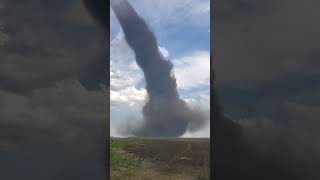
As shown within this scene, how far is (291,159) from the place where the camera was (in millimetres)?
7371

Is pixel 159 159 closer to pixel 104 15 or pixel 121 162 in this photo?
pixel 121 162

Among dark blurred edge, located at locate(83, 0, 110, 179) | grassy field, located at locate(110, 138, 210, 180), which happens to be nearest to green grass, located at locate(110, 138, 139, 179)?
grassy field, located at locate(110, 138, 210, 180)

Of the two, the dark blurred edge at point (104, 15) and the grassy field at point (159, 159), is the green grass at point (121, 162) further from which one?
the dark blurred edge at point (104, 15)

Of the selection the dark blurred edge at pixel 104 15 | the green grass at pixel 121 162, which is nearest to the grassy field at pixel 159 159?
the green grass at pixel 121 162

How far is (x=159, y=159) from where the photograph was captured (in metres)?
13.5

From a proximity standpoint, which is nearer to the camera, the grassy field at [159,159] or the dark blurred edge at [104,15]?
the dark blurred edge at [104,15]

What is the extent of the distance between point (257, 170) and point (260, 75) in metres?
1.69

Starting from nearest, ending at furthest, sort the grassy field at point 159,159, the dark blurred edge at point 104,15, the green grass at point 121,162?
the dark blurred edge at point 104,15 < the grassy field at point 159,159 < the green grass at point 121,162

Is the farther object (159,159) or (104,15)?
(159,159)

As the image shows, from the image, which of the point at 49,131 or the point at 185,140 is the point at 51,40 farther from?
the point at 185,140

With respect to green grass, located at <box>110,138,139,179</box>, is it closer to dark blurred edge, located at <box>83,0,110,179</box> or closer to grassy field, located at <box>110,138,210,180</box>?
grassy field, located at <box>110,138,210,180</box>

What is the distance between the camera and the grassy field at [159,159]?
12.9 metres

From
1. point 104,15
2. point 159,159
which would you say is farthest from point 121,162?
point 104,15

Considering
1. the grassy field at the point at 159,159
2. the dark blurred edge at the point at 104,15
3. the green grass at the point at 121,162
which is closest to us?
the dark blurred edge at the point at 104,15
